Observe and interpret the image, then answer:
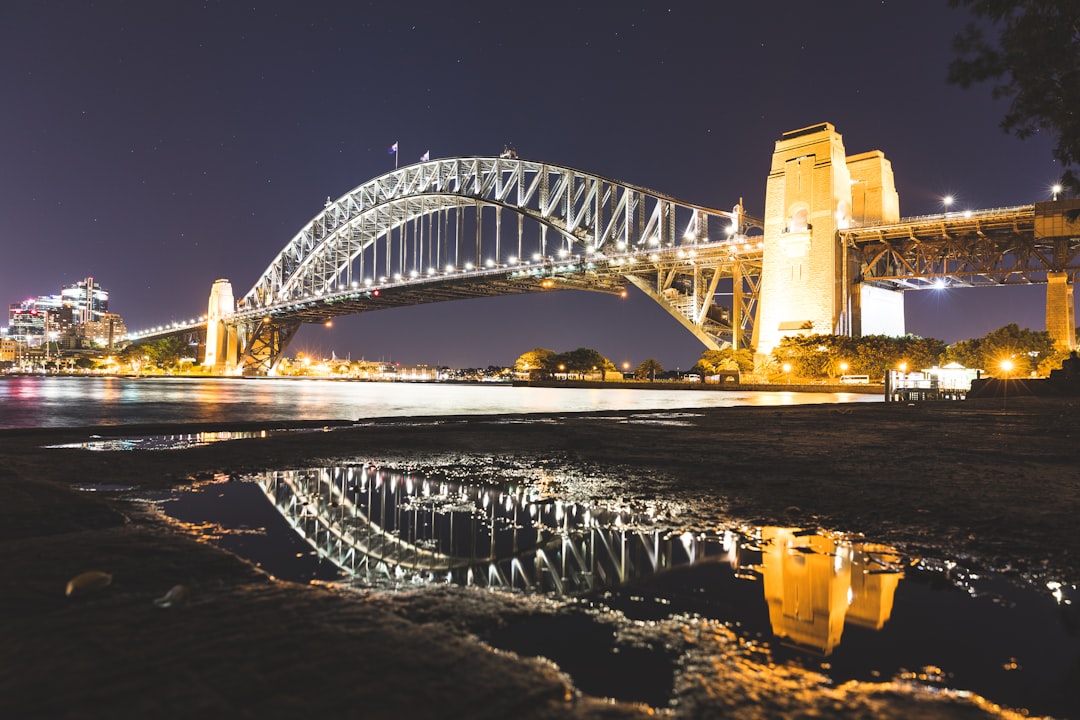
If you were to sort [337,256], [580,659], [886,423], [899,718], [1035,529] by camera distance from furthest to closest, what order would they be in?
[337,256]
[886,423]
[1035,529]
[580,659]
[899,718]

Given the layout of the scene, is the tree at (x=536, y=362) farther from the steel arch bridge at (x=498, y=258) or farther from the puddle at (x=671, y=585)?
the puddle at (x=671, y=585)

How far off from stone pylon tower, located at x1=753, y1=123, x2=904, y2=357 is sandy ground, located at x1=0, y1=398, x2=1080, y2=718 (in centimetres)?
3591

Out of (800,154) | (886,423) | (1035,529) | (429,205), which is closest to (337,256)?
(429,205)

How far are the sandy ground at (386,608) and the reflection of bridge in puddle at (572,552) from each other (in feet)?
0.83

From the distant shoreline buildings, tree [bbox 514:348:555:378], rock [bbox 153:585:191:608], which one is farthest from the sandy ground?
the distant shoreline buildings

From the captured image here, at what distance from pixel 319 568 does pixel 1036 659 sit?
2093 millimetres

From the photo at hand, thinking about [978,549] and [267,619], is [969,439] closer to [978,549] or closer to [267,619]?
[978,549]

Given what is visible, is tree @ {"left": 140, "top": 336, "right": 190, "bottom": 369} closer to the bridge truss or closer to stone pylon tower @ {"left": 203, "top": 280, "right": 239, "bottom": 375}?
stone pylon tower @ {"left": 203, "top": 280, "right": 239, "bottom": 375}

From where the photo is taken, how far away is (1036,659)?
154cm

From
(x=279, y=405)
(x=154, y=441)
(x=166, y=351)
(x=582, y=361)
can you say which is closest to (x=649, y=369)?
(x=582, y=361)

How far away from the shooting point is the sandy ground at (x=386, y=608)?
125 centimetres

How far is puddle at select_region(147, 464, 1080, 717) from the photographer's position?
1.50m

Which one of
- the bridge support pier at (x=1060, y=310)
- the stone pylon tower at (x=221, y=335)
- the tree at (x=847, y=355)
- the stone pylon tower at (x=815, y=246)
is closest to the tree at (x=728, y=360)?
the stone pylon tower at (x=815, y=246)

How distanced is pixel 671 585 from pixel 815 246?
40.7 meters
